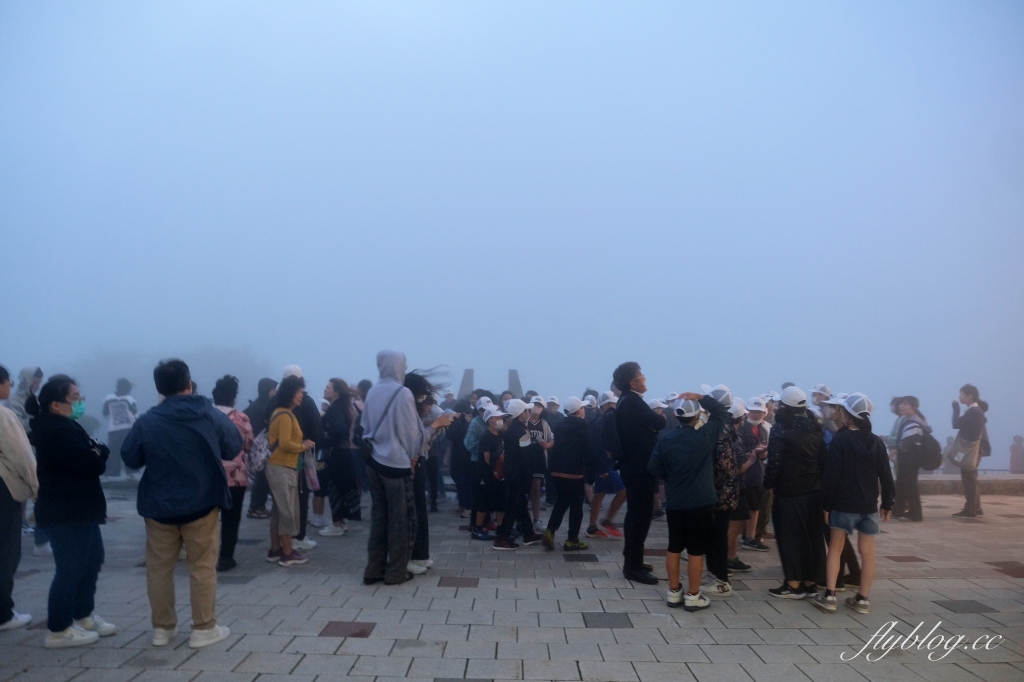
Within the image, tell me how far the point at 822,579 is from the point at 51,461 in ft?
20.5

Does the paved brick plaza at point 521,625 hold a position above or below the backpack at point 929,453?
below

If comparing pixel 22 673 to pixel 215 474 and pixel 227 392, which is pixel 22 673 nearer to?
pixel 215 474

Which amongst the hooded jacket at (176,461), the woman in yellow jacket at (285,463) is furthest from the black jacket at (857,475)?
the woman in yellow jacket at (285,463)

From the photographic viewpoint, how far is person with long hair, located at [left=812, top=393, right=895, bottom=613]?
5.50 meters

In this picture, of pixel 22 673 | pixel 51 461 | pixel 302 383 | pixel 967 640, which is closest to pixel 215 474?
pixel 51 461

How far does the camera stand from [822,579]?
19.7 feet


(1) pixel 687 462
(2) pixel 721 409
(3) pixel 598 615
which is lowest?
(3) pixel 598 615

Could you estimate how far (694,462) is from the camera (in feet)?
18.5

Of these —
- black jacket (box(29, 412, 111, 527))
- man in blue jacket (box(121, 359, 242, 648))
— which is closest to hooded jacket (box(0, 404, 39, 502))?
black jacket (box(29, 412, 111, 527))

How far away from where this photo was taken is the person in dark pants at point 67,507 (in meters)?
4.64

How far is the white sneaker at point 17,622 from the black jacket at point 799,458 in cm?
614

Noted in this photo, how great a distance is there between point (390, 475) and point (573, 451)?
2.43 metres

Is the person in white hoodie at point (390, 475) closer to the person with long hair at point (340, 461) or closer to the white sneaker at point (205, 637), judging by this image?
the white sneaker at point (205, 637)

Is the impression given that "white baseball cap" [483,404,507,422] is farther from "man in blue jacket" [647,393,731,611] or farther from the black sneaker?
the black sneaker
